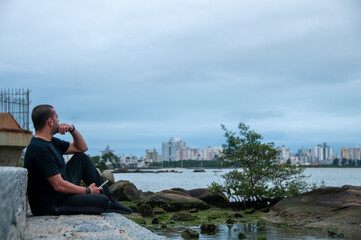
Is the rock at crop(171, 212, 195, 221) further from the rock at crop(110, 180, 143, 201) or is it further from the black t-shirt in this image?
the black t-shirt

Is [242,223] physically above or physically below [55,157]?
below

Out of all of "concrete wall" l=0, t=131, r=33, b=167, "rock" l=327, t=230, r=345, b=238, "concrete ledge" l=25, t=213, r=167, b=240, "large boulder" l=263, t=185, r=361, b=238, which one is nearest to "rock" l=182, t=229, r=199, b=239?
"rock" l=327, t=230, r=345, b=238

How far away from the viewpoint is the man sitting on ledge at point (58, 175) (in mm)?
5590

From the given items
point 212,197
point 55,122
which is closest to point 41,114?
point 55,122

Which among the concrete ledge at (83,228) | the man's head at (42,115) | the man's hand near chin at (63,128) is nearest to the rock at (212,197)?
the man's hand near chin at (63,128)

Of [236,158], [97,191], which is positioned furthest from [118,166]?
[97,191]

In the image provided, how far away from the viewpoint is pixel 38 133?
A: 18.9 feet

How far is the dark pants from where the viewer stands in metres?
5.98

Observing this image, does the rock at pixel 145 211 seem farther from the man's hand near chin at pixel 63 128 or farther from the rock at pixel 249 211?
the man's hand near chin at pixel 63 128

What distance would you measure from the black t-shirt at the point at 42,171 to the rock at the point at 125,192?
17512mm

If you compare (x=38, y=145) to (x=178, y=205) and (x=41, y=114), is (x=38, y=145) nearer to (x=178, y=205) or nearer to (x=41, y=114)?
(x=41, y=114)

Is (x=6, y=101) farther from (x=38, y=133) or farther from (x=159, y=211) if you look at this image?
(x=38, y=133)

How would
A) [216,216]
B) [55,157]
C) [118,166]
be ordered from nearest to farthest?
[55,157]
[216,216]
[118,166]

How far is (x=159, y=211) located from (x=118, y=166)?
120220 millimetres
